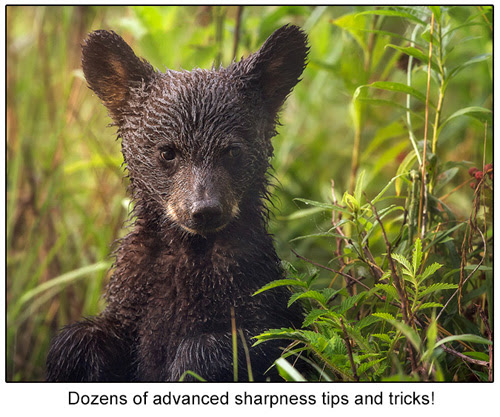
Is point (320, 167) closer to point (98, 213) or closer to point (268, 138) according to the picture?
point (98, 213)

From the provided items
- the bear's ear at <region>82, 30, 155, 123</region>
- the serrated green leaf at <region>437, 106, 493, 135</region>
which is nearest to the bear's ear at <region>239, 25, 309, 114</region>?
the bear's ear at <region>82, 30, 155, 123</region>

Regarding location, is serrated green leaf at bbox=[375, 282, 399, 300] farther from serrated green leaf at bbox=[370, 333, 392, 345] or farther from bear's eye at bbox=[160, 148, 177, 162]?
bear's eye at bbox=[160, 148, 177, 162]

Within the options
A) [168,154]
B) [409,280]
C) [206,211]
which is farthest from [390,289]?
[168,154]

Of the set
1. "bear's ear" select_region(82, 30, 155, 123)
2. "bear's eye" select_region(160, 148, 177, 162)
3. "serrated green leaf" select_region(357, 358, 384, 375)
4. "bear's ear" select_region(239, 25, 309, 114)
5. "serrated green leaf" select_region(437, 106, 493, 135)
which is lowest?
"serrated green leaf" select_region(357, 358, 384, 375)

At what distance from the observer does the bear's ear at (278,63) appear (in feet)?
8.41

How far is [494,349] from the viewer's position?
2.40 m

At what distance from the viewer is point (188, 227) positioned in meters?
2.40

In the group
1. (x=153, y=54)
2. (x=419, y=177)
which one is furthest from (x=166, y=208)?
(x=153, y=54)

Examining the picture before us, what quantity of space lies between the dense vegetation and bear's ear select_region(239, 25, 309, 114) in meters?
0.32

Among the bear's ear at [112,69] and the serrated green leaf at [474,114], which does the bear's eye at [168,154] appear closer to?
the bear's ear at [112,69]

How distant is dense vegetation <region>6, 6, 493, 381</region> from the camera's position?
2.45 meters

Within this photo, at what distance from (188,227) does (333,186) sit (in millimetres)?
815

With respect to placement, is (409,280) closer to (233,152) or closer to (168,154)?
(233,152)

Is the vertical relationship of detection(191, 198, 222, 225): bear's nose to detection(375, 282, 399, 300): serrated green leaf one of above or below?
above
